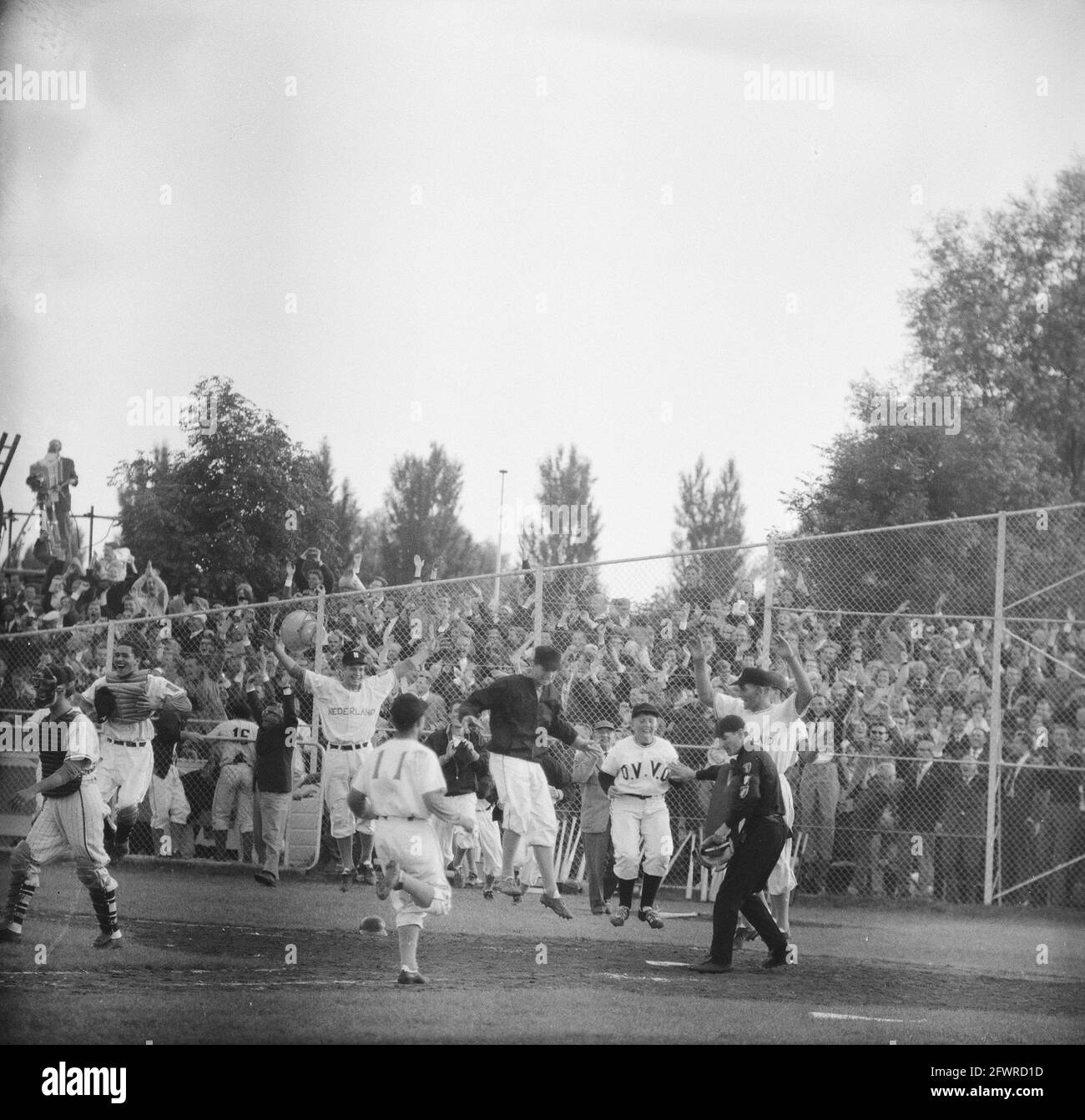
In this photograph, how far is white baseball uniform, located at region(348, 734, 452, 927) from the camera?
31.2 feet

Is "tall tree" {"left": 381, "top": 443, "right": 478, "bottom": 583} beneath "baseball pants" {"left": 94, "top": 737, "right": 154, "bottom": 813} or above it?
above

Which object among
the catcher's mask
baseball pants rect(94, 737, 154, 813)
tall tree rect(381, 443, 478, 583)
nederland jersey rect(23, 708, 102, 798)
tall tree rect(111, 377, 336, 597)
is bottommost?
baseball pants rect(94, 737, 154, 813)

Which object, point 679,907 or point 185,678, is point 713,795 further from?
point 185,678

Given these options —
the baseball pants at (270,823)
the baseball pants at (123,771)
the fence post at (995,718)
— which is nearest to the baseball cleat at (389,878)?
the baseball pants at (270,823)

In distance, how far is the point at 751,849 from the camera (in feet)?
37.0

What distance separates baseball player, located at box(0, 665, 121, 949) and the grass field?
255 mm

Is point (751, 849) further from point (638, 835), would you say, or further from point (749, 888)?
point (638, 835)

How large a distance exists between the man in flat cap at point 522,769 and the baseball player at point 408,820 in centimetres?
269

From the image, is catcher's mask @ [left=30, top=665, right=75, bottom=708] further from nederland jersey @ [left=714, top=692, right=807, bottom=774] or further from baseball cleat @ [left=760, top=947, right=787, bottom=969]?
baseball cleat @ [left=760, top=947, right=787, bottom=969]

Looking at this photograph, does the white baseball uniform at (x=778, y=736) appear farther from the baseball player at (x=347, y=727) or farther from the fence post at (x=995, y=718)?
the baseball player at (x=347, y=727)

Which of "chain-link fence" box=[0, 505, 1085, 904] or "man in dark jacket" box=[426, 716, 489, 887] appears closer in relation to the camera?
"man in dark jacket" box=[426, 716, 489, 887]

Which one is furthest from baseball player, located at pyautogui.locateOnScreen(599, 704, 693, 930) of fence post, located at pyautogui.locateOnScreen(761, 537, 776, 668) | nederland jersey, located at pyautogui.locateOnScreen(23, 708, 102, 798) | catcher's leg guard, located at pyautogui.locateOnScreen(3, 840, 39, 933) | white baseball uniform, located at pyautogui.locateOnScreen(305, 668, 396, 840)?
catcher's leg guard, located at pyautogui.locateOnScreen(3, 840, 39, 933)

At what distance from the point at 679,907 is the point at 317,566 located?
5.69m
